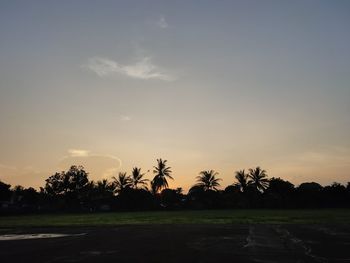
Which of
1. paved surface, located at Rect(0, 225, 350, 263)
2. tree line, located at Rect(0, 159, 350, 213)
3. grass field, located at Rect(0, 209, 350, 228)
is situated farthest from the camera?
tree line, located at Rect(0, 159, 350, 213)

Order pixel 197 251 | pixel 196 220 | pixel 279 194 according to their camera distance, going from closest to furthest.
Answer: pixel 197 251, pixel 196 220, pixel 279 194

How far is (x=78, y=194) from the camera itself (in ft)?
386

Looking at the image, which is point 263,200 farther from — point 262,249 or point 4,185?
point 262,249

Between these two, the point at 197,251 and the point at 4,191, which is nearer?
the point at 197,251

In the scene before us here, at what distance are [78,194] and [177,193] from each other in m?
27.6

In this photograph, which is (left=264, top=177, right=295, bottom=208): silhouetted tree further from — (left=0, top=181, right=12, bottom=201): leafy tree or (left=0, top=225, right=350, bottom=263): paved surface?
(left=0, top=225, right=350, bottom=263): paved surface

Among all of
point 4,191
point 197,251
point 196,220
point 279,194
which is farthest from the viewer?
point 4,191

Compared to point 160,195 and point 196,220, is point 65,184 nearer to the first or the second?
point 160,195

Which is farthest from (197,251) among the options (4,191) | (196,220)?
(4,191)

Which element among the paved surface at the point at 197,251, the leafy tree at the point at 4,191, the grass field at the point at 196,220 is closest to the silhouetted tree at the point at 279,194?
the grass field at the point at 196,220

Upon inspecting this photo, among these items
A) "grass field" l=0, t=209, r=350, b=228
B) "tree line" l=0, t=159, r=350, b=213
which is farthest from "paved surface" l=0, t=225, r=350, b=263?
"tree line" l=0, t=159, r=350, b=213

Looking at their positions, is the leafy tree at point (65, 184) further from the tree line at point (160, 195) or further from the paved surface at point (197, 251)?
the paved surface at point (197, 251)

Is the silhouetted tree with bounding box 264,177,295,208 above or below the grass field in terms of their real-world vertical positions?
above

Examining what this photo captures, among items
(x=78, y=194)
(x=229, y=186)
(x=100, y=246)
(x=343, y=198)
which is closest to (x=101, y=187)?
(x=78, y=194)
